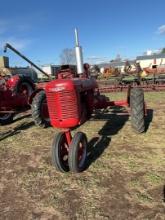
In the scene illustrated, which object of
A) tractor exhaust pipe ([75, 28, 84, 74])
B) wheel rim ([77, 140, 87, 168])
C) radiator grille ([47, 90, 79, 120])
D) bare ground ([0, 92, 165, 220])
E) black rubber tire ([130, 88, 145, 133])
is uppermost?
tractor exhaust pipe ([75, 28, 84, 74])

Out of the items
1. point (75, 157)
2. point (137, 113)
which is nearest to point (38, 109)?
point (137, 113)

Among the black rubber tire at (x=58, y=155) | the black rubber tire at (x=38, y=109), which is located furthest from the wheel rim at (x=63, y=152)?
the black rubber tire at (x=38, y=109)

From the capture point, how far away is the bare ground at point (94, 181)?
3.88 meters

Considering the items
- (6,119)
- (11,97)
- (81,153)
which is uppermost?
(11,97)

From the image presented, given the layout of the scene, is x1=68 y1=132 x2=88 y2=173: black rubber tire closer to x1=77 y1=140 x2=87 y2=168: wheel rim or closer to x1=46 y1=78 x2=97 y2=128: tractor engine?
x1=77 y1=140 x2=87 y2=168: wheel rim

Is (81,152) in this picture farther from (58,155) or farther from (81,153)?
Result: (58,155)

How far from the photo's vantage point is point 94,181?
15.4ft

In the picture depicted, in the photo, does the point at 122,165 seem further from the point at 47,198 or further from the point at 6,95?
the point at 6,95

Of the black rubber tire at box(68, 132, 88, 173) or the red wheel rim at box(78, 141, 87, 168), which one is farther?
the red wheel rim at box(78, 141, 87, 168)

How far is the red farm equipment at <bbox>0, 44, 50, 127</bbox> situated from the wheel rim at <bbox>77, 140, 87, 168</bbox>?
283 cm

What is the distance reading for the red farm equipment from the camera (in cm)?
815

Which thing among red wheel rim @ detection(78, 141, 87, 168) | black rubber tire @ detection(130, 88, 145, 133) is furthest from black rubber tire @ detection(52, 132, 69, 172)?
black rubber tire @ detection(130, 88, 145, 133)

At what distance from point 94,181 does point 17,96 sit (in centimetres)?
566

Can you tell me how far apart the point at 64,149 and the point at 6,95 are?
4.66 m
